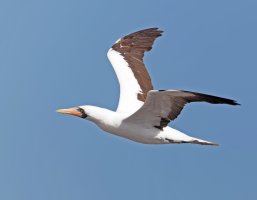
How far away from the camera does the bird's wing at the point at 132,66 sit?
17.6 metres

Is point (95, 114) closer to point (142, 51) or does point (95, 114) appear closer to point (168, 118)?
point (168, 118)

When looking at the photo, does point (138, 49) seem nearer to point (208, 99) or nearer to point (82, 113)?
point (82, 113)

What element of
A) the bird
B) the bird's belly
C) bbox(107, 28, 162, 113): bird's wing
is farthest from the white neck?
bbox(107, 28, 162, 113): bird's wing

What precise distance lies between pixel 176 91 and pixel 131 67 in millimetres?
5274

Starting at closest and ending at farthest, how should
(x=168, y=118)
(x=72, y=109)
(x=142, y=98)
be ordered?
(x=168, y=118) < (x=72, y=109) < (x=142, y=98)

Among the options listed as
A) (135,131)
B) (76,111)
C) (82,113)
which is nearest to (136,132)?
(135,131)

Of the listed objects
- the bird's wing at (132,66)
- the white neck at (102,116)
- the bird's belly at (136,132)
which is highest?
the bird's wing at (132,66)

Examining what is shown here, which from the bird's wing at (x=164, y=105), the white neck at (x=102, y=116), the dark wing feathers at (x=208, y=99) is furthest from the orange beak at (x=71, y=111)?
the dark wing feathers at (x=208, y=99)

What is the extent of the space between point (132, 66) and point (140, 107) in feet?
12.7

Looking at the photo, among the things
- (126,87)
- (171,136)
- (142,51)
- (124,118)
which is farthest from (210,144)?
(142,51)

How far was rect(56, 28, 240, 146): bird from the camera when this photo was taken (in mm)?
14211

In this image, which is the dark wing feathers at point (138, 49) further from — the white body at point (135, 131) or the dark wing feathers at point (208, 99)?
the dark wing feathers at point (208, 99)

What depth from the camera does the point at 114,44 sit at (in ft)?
65.5

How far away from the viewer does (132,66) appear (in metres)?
18.8
